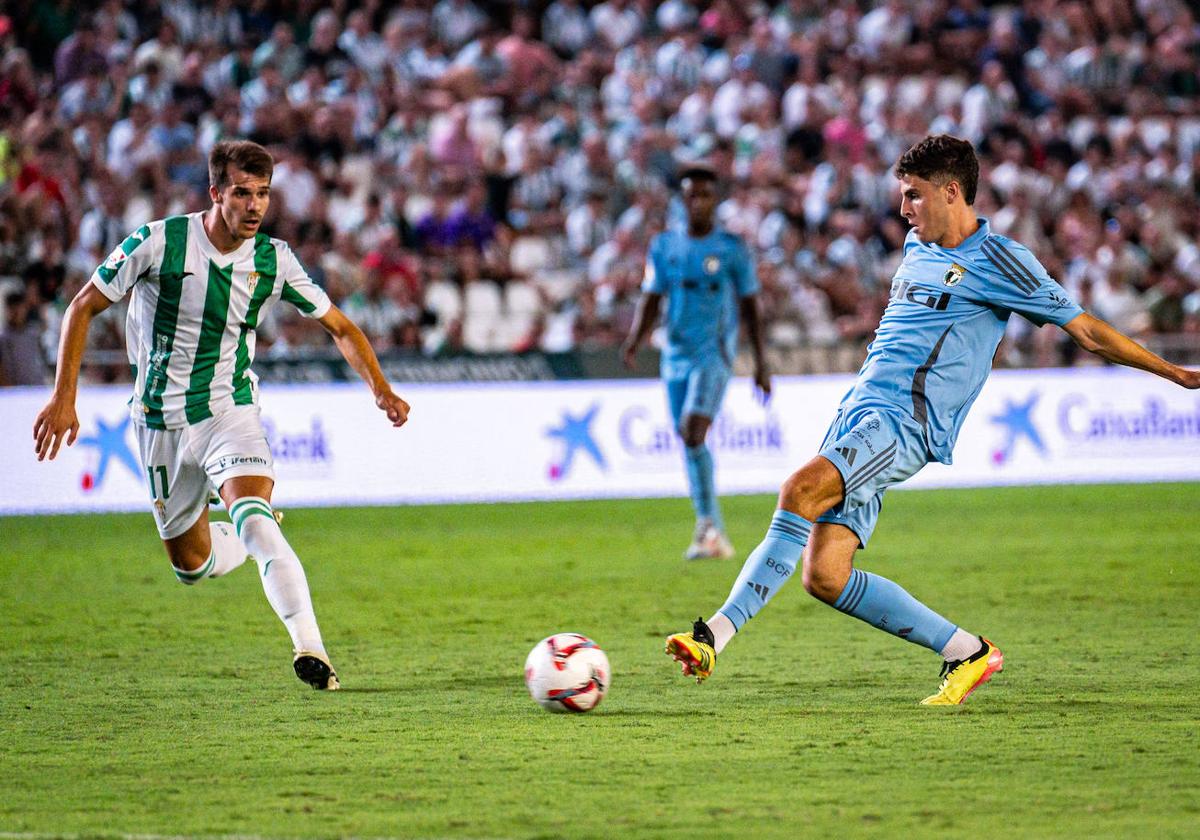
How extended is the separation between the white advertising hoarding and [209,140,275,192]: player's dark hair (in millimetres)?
8902

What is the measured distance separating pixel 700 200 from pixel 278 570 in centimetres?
564

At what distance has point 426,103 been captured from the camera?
2055 cm

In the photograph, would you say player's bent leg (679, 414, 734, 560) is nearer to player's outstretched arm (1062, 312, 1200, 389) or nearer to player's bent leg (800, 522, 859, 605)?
player's bent leg (800, 522, 859, 605)

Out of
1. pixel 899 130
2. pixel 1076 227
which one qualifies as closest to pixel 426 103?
pixel 899 130

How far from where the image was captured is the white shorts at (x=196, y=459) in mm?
7102

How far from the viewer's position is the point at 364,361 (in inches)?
284

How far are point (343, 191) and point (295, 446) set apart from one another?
4.35 m

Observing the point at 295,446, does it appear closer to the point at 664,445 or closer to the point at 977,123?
the point at 664,445

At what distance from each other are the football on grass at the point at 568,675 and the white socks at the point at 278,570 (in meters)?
0.99

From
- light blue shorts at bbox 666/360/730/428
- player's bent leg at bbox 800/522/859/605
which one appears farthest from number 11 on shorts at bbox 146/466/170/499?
light blue shorts at bbox 666/360/730/428

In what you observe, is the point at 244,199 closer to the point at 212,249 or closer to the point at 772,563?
the point at 212,249

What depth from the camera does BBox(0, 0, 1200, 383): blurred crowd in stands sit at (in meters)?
18.0

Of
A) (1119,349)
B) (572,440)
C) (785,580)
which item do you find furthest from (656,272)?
(1119,349)

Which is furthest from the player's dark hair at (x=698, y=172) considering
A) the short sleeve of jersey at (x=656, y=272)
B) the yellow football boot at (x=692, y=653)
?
the yellow football boot at (x=692, y=653)
